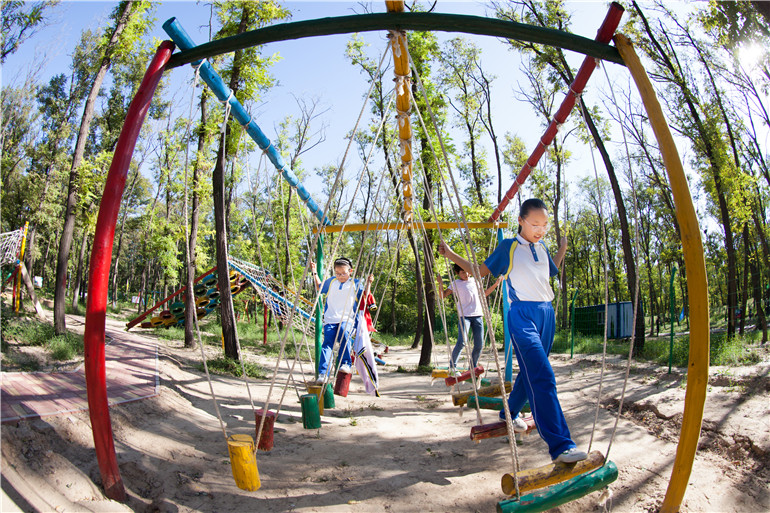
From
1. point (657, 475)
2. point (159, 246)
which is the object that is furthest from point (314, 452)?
point (159, 246)

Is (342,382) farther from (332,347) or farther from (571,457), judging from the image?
(571,457)

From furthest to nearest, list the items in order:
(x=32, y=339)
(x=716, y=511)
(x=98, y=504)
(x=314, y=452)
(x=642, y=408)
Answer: (x=32, y=339)
(x=642, y=408)
(x=314, y=452)
(x=716, y=511)
(x=98, y=504)

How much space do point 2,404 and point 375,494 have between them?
2704mm

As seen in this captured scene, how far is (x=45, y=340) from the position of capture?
7.09 m

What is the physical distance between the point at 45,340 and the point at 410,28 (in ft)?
24.9

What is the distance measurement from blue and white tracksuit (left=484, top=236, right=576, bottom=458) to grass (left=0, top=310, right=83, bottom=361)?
20.8ft

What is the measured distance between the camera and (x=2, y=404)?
3176 mm

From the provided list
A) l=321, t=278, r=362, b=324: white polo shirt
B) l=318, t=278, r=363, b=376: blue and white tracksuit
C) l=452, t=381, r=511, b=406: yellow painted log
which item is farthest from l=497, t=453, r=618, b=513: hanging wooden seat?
l=321, t=278, r=362, b=324: white polo shirt

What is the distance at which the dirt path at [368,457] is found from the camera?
9.02ft

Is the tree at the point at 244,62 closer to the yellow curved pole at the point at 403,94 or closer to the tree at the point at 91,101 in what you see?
the tree at the point at 91,101

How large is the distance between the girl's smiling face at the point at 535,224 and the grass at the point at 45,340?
6571mm

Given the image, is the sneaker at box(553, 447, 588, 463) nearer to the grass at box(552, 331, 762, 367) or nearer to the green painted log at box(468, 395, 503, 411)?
the green painted log at box(468, 395, 503, 411)

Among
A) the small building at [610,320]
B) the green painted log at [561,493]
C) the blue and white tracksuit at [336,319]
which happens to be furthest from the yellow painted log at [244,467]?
the small building at [610,320]

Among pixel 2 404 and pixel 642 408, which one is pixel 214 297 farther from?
pixel 642 408
